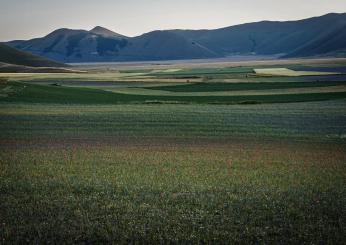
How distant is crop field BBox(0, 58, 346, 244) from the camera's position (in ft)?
44.0

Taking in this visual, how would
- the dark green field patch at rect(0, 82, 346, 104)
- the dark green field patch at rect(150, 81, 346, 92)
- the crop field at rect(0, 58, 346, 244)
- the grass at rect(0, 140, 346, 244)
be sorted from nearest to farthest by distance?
1. the grass at rect(0, 140, 346, 244)
2. the crop field at rect(0, 58, 346, 244)
3. the dark green field patch at rect(0, 82, 346, 104)
4. the dark green field patch at rect(150, 81, 346, 92)

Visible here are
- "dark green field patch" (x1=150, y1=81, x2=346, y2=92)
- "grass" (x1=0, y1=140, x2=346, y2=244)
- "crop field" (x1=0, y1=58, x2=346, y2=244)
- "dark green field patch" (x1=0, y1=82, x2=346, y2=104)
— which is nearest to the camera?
"grass" (x1=0, y1=140, x2=346, y2=244)

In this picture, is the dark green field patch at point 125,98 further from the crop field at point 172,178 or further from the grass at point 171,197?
the grass at point 171,197

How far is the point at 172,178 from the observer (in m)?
19.9

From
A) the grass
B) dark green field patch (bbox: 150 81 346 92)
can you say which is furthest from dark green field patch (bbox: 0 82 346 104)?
the grass

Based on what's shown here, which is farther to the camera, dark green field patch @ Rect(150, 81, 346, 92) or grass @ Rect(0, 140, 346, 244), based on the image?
dark green field patch @ Rect(150, 81, 346, 92)

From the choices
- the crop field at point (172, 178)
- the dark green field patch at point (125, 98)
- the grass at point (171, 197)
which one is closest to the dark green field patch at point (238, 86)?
the dark green field patch at point (125, 98)

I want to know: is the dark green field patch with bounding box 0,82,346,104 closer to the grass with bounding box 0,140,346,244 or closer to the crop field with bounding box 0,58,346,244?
the crop field with bounding box 0,58,346,244

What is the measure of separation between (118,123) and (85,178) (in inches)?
841

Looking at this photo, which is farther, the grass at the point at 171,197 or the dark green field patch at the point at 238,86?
the dark green field patch at the point at 238,86

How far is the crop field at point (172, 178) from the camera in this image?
1341 centimetres

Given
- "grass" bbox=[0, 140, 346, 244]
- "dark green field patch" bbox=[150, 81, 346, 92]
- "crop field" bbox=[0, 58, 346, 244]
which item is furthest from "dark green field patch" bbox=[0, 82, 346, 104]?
"grass" bbox=[0, 140, 346, 244]

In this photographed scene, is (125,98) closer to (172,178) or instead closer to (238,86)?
(238,86)

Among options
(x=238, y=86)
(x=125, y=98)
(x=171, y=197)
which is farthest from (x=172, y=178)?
(x=238, y=86)
